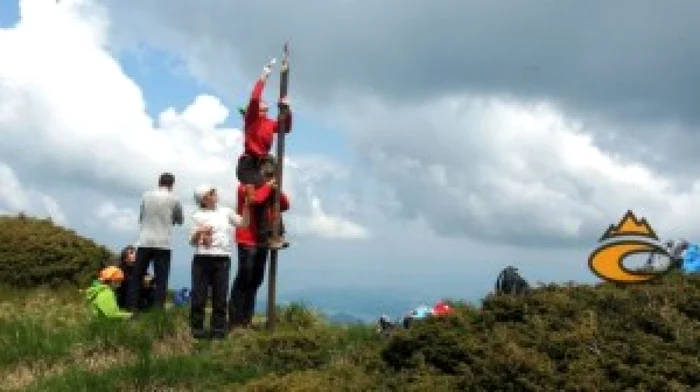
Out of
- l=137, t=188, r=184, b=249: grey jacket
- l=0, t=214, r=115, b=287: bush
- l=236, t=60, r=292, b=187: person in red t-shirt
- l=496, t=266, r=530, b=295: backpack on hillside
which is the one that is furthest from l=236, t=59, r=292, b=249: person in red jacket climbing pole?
l=0, t=214, r=115, b=287: bush

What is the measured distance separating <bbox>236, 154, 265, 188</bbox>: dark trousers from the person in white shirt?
68 centimetres

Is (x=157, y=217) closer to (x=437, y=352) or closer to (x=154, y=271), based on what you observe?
(x=154, y=271)

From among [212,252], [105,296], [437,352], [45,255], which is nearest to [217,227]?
[212,252]

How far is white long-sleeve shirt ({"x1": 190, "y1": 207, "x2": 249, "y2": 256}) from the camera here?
10500mm

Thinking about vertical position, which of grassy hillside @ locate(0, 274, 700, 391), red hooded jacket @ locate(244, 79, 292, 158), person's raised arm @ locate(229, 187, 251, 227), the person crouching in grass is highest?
red hooded jacket @ locate(244, 79, 292, 158)

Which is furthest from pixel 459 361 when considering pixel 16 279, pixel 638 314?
pixel 16 279

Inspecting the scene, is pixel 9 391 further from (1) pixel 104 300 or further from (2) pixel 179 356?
(1) pixel 104 300

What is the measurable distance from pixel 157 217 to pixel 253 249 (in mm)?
2620

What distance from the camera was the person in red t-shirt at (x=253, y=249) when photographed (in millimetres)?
10703

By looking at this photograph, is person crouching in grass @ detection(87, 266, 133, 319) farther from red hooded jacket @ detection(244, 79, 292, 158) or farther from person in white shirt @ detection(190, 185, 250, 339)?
red hooded jacket @ detection(244, 79, 292, 158)

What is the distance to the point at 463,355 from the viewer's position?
6637 millimetres

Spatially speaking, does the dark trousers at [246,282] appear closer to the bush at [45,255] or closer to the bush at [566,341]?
the bush at [566,341]

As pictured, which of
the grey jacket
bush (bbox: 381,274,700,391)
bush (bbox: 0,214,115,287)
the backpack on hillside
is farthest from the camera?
bush (bbox: 0,214,115,287)

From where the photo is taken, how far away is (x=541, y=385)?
594 centimetres
